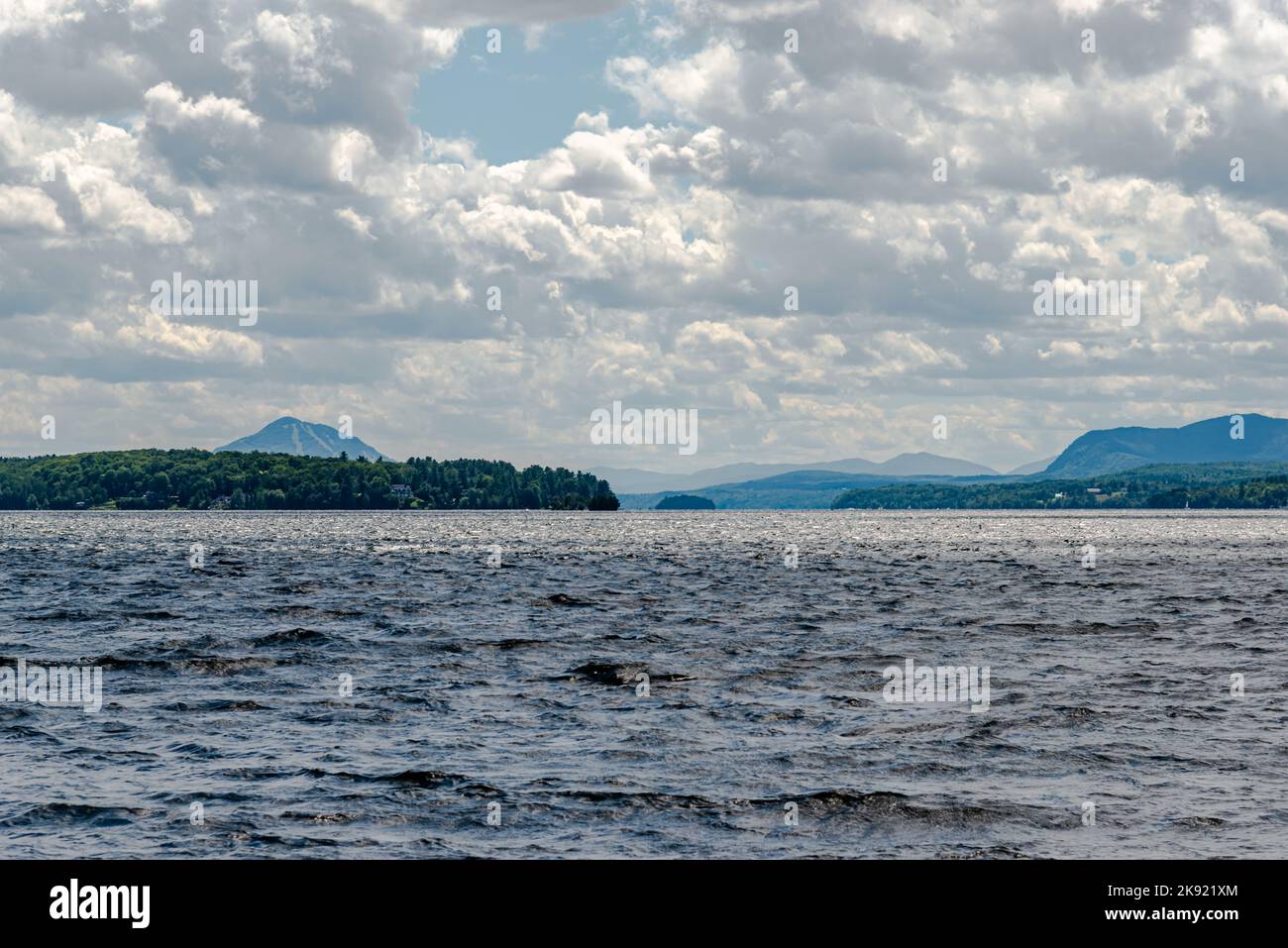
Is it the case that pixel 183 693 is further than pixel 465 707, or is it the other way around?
pixel 183 693

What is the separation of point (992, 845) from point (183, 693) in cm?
2450

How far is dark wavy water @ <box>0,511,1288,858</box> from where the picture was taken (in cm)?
2238

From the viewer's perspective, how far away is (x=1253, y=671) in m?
42.8

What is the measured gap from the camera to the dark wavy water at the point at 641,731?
73.4ft

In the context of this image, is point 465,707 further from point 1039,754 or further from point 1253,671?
point 1253,671

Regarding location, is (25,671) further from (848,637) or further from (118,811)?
(848,637)

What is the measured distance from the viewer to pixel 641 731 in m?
31.7
